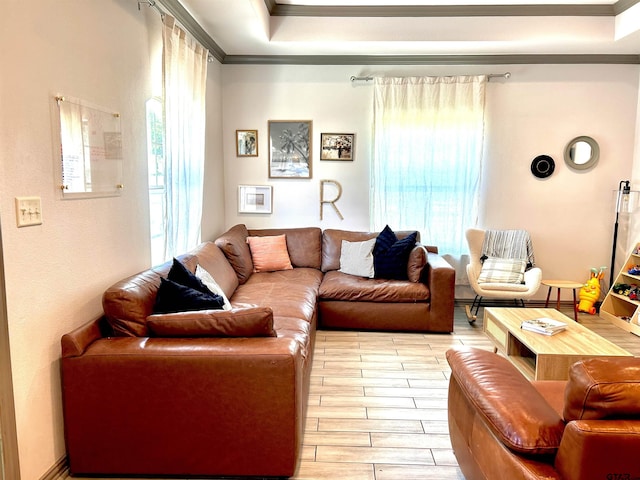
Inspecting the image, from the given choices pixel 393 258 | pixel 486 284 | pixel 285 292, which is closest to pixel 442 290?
pixel 393 258

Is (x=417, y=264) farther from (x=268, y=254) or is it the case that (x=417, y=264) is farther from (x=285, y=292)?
(x=268, y=254)

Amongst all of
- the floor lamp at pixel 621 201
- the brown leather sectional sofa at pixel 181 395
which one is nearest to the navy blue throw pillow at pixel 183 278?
the brown leather sectional sofa at pixel 181 395

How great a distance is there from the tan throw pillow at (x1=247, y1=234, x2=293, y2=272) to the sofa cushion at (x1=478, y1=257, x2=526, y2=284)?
197 centimetres

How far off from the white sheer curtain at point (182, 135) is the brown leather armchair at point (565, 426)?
2262mm

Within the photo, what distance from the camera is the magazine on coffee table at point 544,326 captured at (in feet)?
9.52

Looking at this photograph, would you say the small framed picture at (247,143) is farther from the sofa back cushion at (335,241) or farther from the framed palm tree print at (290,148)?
the sofa back cushion at (335,241)

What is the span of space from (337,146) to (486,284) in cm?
210

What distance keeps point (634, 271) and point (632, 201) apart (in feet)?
2.48

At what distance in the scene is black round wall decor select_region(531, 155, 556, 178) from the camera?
4727 mm

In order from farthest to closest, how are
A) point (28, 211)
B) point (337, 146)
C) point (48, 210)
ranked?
point (337, 146) < point (48, 210) < point (28, 211)

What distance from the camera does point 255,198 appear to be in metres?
4.96

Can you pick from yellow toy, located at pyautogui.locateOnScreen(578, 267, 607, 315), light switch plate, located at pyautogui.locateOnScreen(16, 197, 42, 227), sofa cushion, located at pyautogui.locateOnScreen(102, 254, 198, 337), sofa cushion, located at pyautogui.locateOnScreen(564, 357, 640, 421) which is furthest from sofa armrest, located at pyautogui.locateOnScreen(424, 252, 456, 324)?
light switch plate, located at pyautogui.locateOnScreen(16, 197, 42, 227)

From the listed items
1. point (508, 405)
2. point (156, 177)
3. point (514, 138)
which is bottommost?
point (508, 405)

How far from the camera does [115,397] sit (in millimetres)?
1947
